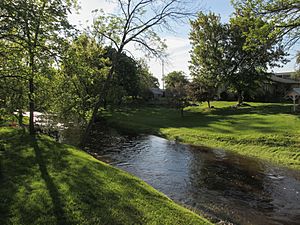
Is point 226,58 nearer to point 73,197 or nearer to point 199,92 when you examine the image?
point 199,92

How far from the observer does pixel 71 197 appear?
6758mm

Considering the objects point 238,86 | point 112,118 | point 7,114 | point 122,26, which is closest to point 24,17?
point 7,114

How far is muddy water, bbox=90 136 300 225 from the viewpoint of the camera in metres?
8.91

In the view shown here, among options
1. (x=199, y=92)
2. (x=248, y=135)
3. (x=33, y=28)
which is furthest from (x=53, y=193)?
(x=199, y=92)

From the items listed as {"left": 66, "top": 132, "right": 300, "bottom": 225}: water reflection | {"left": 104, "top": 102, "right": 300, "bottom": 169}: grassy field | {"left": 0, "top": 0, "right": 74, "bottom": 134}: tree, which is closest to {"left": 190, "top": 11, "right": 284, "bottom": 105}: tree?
{"left": 104, "top": 102, "right": 300, "bottom": 169}: grassy field

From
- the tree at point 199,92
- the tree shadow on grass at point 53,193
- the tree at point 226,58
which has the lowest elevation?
the tree shadow on grass at point 53,193

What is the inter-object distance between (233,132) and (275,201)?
40.8 ft

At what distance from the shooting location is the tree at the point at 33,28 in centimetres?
722

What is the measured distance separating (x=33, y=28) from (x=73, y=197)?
5420 mm

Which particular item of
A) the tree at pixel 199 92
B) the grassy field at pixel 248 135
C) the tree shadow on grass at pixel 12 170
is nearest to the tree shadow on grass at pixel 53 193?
the tree shadow on grass at pixel 12 170

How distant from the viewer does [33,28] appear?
806 cm

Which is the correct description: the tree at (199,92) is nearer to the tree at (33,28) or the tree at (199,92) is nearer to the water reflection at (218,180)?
the water reflection at (218,180)

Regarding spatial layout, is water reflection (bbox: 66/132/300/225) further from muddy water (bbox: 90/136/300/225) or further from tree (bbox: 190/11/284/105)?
tree (bbox: 190/11/284/105)

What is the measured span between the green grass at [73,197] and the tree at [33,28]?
314 cm
